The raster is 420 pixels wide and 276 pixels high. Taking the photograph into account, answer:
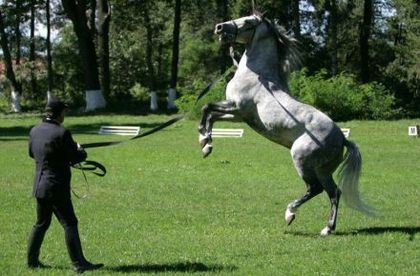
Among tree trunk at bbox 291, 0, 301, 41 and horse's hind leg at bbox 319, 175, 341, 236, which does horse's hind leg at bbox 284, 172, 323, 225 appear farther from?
tree trunk at bbox 291, 0, 301, 41

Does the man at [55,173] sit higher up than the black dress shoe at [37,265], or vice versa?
the man at [55,173]

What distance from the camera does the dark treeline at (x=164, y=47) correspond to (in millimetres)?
41656

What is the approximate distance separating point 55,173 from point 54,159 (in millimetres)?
153

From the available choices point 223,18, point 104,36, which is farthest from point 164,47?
point 104,36

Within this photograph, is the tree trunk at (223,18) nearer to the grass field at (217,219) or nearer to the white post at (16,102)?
the white post at (16,102)

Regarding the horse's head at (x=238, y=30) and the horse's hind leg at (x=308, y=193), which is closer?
the horse's head at (x=238, y=30)

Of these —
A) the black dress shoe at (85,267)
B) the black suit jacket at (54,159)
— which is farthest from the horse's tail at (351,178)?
the black suit jacket at (54,159)

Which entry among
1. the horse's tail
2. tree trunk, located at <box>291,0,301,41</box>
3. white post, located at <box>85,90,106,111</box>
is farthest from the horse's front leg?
white post, located at <box>85,90,106,111</box>

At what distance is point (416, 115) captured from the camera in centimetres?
3853

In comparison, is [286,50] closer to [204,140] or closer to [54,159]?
[204,140]

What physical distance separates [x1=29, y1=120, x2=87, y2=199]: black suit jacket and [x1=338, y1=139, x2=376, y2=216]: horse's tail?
4.22 m

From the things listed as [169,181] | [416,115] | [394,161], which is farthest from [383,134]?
[169,181]

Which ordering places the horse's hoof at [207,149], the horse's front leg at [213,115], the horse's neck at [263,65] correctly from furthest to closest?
the horse's neck at [263,65] < the horse's front leg at [213,115] < the horse's hoof at [207,149]

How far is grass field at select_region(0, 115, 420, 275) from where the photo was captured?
8062 mm
